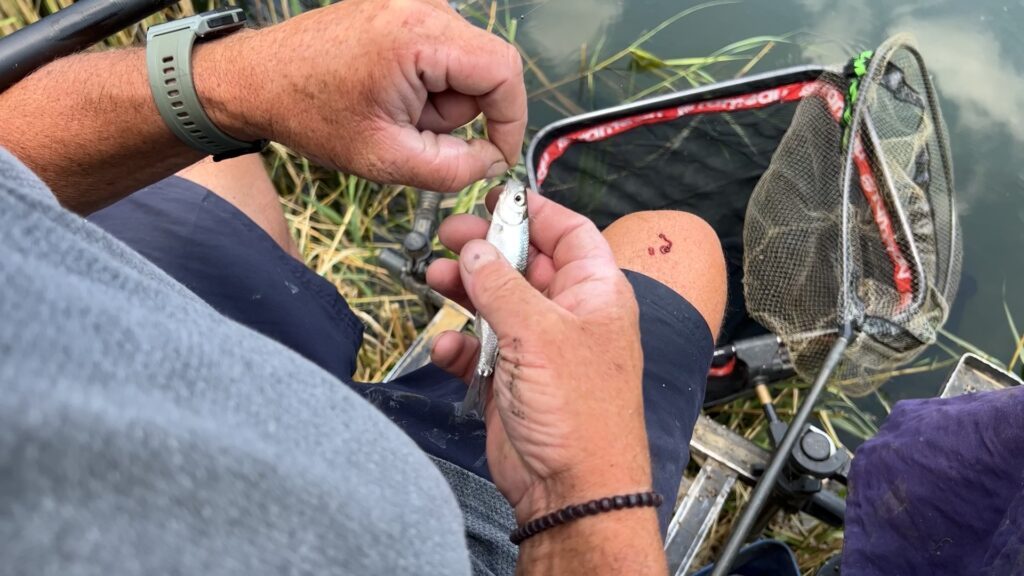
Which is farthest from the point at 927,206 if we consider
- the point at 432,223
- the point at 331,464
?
the point at 331,464

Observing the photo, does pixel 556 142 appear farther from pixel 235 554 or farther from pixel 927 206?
pixel 235 554

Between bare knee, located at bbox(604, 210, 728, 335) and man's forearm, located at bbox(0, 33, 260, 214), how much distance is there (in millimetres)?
998

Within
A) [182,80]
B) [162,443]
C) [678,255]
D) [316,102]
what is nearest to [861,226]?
[678,255]

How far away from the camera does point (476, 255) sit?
127 centimetres

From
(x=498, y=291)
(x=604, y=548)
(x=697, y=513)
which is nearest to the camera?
(x=604, y=548)

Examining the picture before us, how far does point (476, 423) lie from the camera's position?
146 centimetres

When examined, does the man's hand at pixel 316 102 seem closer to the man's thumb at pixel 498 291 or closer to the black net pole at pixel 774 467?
the man's thumb at pixel 498 291

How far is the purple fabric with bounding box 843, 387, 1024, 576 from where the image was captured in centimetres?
131

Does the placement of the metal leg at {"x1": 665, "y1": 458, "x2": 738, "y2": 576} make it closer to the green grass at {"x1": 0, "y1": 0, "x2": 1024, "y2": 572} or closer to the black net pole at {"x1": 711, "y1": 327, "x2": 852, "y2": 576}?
the black net pole at {"x1": 711, "y1": 327, "x2": 852, "y2": 576}

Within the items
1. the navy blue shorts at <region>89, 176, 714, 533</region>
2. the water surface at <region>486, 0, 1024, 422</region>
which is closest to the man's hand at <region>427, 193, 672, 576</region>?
the navy blue shorts at <region>89, 176, 714, 533</region>

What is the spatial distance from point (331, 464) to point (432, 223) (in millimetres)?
2117

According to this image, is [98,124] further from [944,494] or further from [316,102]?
[944,494]

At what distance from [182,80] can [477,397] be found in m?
0.87

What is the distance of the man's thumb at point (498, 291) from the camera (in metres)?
1.12
